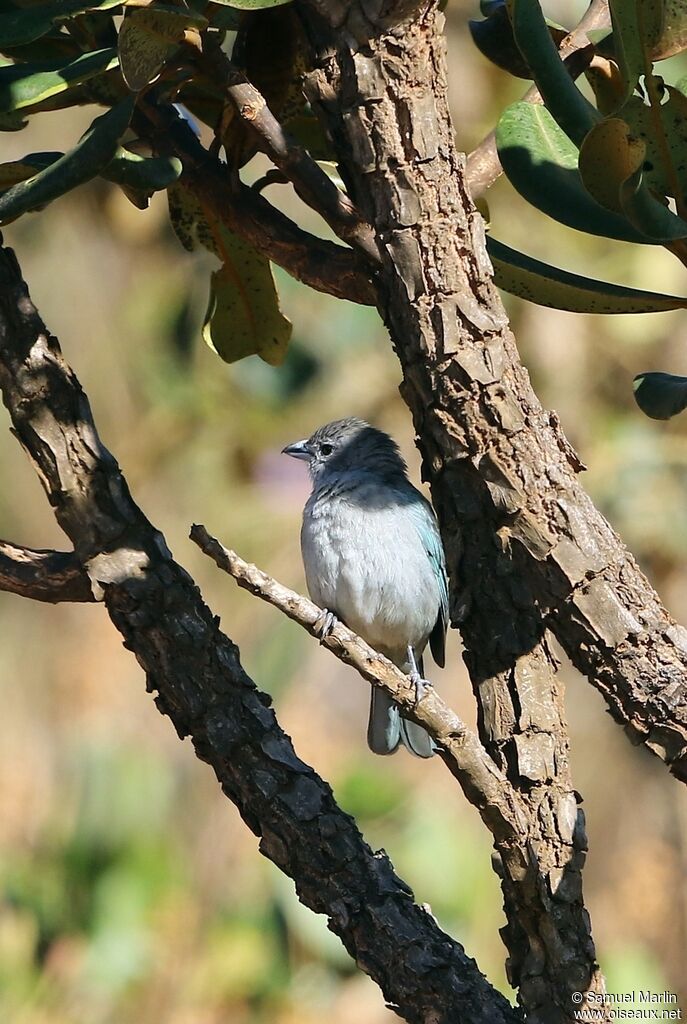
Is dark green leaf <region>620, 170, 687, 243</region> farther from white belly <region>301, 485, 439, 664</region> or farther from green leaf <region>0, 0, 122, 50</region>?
white belly <region>301, 485, 439, 664</region>

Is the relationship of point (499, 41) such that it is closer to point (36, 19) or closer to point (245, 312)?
point (245, 312)

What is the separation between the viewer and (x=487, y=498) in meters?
2.20

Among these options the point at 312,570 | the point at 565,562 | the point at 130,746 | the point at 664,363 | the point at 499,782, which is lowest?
the point at 499,782

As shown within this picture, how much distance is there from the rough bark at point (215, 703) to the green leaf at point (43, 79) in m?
0.44

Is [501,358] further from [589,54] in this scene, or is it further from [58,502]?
[58,502]

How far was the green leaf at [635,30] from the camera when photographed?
1.91 metres

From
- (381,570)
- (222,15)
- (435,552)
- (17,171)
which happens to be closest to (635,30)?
(222,15)

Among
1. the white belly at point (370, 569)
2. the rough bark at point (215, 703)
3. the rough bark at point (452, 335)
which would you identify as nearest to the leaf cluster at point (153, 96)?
the rough bark at point (452, 335)

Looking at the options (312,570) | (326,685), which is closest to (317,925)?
(326,685)

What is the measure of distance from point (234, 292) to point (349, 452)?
1.65 meters

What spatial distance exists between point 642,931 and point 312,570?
487 centimetres

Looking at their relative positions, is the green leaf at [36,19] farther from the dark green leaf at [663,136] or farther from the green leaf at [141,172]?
the dark green leaf at [663,136]

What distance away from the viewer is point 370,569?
12.7 feet

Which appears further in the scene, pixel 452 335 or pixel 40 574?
pixel 40 574
